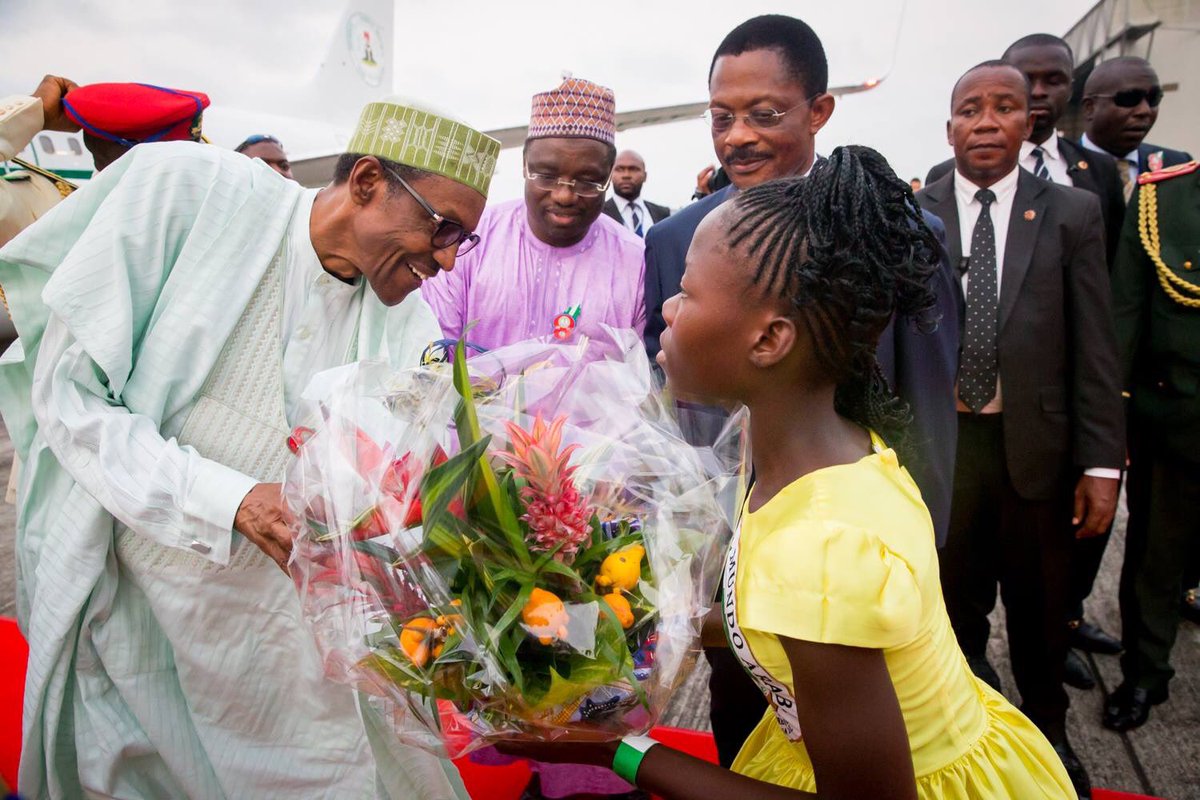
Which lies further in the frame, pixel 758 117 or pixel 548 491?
pixel 758 117

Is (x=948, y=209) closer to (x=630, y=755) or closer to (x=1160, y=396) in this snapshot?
(x=1160, y=396)

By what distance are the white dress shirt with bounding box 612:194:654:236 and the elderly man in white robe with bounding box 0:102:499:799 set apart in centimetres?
588

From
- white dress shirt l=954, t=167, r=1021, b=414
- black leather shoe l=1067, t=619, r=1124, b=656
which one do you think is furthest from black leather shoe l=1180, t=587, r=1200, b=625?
white dress shirt l=954, t=167, r=1021, b=414

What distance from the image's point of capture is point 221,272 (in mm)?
1724

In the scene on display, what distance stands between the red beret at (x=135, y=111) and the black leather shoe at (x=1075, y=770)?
3.58m

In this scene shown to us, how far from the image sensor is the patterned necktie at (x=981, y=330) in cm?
271

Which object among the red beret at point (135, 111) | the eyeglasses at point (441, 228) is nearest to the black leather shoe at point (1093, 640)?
the eyeglasses at point (441, 228)

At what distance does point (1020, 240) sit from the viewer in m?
2.68

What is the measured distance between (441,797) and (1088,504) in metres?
2.23

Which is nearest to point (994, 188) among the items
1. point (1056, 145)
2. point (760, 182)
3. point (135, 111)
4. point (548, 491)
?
point (1056, 145)

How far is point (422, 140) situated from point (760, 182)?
34.5 inches

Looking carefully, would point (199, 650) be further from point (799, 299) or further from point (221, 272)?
point (799, 299)

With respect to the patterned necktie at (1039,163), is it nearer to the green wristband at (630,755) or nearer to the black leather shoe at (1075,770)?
the black leather shoe at (1075,770)

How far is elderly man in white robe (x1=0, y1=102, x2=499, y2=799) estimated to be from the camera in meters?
1.58
